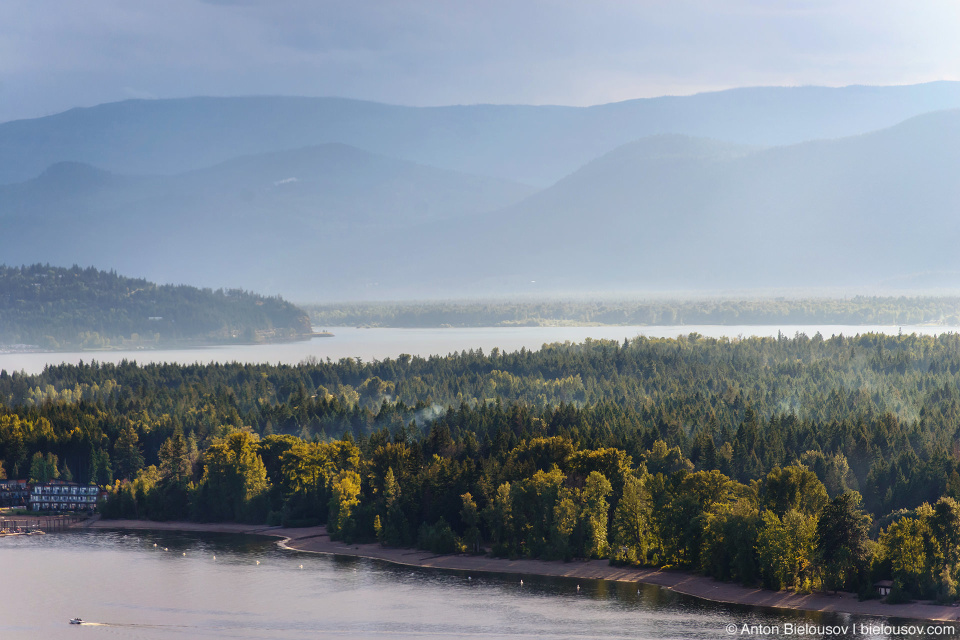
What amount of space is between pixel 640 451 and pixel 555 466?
1068cm

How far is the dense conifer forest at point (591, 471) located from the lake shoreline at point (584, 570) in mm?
1183

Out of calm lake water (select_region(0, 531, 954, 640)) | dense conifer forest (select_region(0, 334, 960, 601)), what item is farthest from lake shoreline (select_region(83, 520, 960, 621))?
calm lake water (select_region(0, 531, 954, 640))

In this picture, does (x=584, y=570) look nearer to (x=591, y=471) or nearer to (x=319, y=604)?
(x=591, y=471)

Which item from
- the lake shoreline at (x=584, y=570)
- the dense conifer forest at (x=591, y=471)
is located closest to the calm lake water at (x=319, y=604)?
the lake shoreline at (x=584, y=570)

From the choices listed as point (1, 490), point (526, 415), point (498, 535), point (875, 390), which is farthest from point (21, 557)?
point (875, 390)

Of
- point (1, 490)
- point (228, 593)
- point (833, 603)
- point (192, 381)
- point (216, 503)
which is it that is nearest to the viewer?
point (833, 603)

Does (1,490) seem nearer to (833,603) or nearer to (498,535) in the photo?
(498,535)

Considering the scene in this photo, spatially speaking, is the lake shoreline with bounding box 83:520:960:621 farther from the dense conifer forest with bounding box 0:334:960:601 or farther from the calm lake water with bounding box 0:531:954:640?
the calm lake water with bounding box 0:531:954:640

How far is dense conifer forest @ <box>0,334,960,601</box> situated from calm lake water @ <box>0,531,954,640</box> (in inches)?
223

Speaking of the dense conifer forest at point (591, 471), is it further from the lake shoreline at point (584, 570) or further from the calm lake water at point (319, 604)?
the calm lake water at point (319, 604)

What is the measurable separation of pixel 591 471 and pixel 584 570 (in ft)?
34.9

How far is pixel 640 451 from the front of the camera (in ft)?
350

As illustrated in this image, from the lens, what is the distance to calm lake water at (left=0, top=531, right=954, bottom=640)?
76.2 meters

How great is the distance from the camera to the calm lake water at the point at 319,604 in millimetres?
76188
